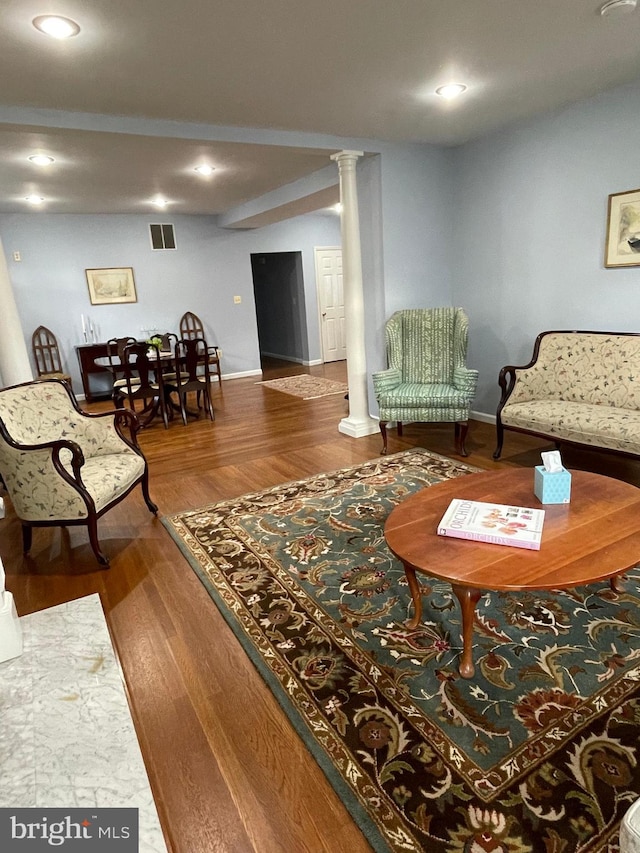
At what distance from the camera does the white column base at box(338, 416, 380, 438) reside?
15.8 ft

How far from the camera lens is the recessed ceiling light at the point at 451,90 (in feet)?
10.7

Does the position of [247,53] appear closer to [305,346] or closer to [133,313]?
[133,313]

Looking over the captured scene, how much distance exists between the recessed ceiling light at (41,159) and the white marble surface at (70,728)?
12.1 ft

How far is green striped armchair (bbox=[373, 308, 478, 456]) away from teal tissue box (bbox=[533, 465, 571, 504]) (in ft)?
6.30

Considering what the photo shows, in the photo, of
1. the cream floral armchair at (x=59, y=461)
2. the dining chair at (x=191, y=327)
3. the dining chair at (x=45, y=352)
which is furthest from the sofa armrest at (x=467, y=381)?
the dining chair at (x=45, y=352)

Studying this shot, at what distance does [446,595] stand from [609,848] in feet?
3.59

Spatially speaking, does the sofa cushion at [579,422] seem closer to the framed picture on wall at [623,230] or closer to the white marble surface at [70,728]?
the framed picture on wall at [623,230]

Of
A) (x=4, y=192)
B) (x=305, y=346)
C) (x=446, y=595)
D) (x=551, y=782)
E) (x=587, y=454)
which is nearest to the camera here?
(x=551, y=782)

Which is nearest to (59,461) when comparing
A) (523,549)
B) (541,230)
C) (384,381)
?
(523,549)

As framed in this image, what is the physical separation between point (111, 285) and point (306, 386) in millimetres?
3178

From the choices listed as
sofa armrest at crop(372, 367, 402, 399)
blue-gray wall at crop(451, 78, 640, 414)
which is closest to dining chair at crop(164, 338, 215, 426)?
sofa armrest at crop(372, 367, 402, 399)

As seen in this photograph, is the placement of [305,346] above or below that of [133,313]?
below

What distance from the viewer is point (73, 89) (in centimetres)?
294

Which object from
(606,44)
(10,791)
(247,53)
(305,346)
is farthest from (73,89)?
(305,346)
